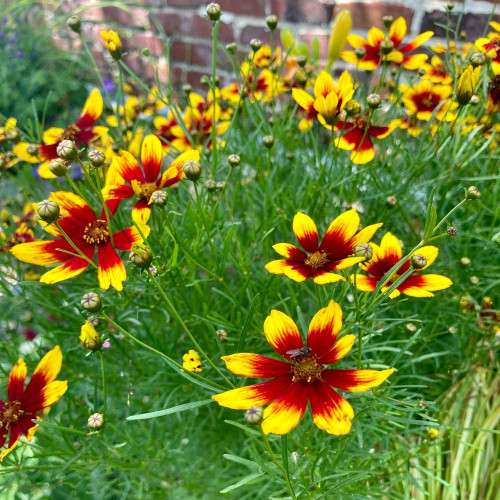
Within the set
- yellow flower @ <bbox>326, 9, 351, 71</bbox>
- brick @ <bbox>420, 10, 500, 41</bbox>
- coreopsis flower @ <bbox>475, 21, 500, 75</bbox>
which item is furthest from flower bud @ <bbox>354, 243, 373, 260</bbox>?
brick @ <bbox>420, 10, 500, 41</bbox>

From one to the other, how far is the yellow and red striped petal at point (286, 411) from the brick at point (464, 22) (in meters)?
1.00

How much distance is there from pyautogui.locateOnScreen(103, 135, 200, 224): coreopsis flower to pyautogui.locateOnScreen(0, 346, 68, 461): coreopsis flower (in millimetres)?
206

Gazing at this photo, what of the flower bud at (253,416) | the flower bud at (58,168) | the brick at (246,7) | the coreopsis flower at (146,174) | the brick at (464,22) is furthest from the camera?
the brick at (246,7)

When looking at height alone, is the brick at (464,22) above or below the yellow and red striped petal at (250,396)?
above

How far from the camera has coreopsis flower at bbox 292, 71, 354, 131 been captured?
568 mm

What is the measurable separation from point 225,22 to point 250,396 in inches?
53.6

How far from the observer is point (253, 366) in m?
0.45

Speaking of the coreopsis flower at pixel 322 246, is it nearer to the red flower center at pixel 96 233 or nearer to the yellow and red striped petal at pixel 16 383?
the red flower center at pixel 96 233

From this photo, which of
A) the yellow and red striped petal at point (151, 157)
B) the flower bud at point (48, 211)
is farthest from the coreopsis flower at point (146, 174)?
the flower bud at point (48, 211)

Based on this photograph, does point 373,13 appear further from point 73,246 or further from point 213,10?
point 73,246

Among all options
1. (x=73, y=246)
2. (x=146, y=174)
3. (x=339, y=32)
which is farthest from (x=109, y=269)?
(x=339, y=32)

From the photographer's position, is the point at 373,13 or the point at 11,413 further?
the point at 373,13

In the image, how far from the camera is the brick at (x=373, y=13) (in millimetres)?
1148

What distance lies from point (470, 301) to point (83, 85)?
1.82 meters
